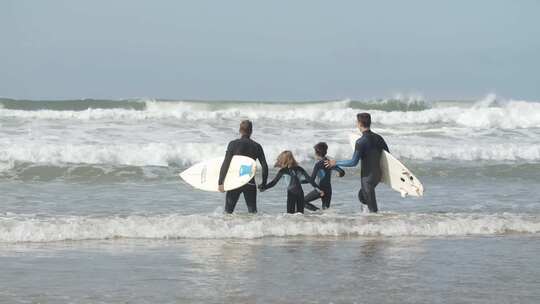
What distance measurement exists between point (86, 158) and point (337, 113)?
17452 mm

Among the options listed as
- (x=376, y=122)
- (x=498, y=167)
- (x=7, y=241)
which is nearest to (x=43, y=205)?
(x=7, y=241)

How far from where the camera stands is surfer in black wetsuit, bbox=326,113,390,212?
1114 cm

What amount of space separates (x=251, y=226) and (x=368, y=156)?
5.93 feet

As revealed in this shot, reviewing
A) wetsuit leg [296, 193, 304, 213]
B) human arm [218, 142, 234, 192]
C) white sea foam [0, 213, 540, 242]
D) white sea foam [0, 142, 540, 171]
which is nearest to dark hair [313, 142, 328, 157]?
wetsuit leg [296, 193, 304, 213]

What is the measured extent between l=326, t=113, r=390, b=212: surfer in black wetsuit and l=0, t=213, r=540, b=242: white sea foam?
0.30 metres

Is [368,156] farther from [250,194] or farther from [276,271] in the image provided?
[276,271]

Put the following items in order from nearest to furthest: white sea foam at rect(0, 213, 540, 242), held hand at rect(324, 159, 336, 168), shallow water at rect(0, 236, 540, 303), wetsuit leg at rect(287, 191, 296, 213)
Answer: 1. shallow water at rect(0, 236, 540, 303)
2. white sea foam at rect(0, 213, 540, 242)
3. held hand at rect(324, 159, 336, 168)
4. wetsuit leg at rect(287, 191, 296, 213)

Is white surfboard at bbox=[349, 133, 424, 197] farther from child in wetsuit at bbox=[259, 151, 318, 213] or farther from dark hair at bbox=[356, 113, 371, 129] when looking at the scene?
child in wetsuit at bbox=[259, 151, 318, 213]

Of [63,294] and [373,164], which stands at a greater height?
[373,164]

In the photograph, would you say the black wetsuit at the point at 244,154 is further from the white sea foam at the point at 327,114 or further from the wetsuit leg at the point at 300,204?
the white sea foam at the point at 327,114

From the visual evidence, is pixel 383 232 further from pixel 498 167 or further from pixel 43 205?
pixel 498 167

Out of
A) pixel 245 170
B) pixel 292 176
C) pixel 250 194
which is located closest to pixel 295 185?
pixel 292 176

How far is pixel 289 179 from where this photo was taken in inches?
448

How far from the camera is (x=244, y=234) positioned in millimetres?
10203
